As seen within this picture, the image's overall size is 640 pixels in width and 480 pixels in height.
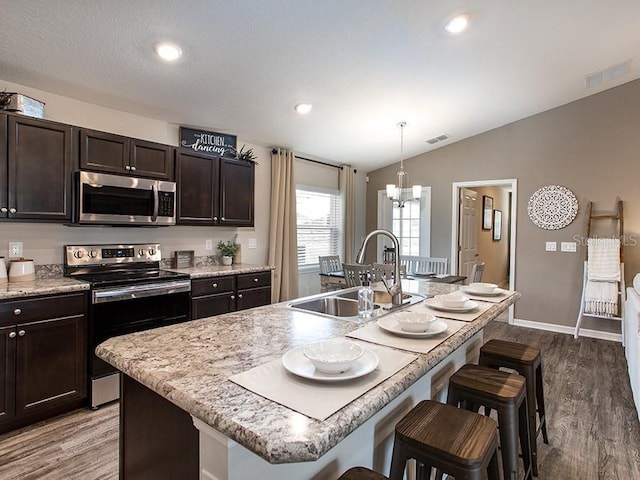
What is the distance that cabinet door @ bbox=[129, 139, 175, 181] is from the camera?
122 inches

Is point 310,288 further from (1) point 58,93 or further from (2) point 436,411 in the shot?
(2) point 436,411

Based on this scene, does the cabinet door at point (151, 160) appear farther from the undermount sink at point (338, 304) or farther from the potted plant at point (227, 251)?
the undermount sink at point (338, 304)

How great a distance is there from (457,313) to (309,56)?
2259 mm

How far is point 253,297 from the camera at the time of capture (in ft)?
12.4

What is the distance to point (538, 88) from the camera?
13.6 ft

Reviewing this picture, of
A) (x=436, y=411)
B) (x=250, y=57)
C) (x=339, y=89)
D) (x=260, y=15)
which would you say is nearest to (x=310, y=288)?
(x=339, y=89)

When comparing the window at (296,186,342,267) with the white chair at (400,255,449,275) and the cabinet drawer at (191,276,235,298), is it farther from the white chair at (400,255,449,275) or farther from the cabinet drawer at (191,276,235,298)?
the cabinet drawer at (191,276,235,298)

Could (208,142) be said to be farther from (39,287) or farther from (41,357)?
(41,357)

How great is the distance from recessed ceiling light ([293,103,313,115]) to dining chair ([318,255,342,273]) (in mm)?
1754

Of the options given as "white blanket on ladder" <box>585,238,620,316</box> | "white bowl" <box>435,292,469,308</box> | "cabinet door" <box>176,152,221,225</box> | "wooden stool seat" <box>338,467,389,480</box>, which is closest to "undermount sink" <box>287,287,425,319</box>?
"white bowl" <box>435,292,469,308</box>

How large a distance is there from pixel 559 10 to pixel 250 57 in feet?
7.89

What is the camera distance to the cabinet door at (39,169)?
8.07ft

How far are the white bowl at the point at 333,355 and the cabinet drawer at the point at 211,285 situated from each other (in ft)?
7.75

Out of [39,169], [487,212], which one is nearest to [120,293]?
[39,169]
